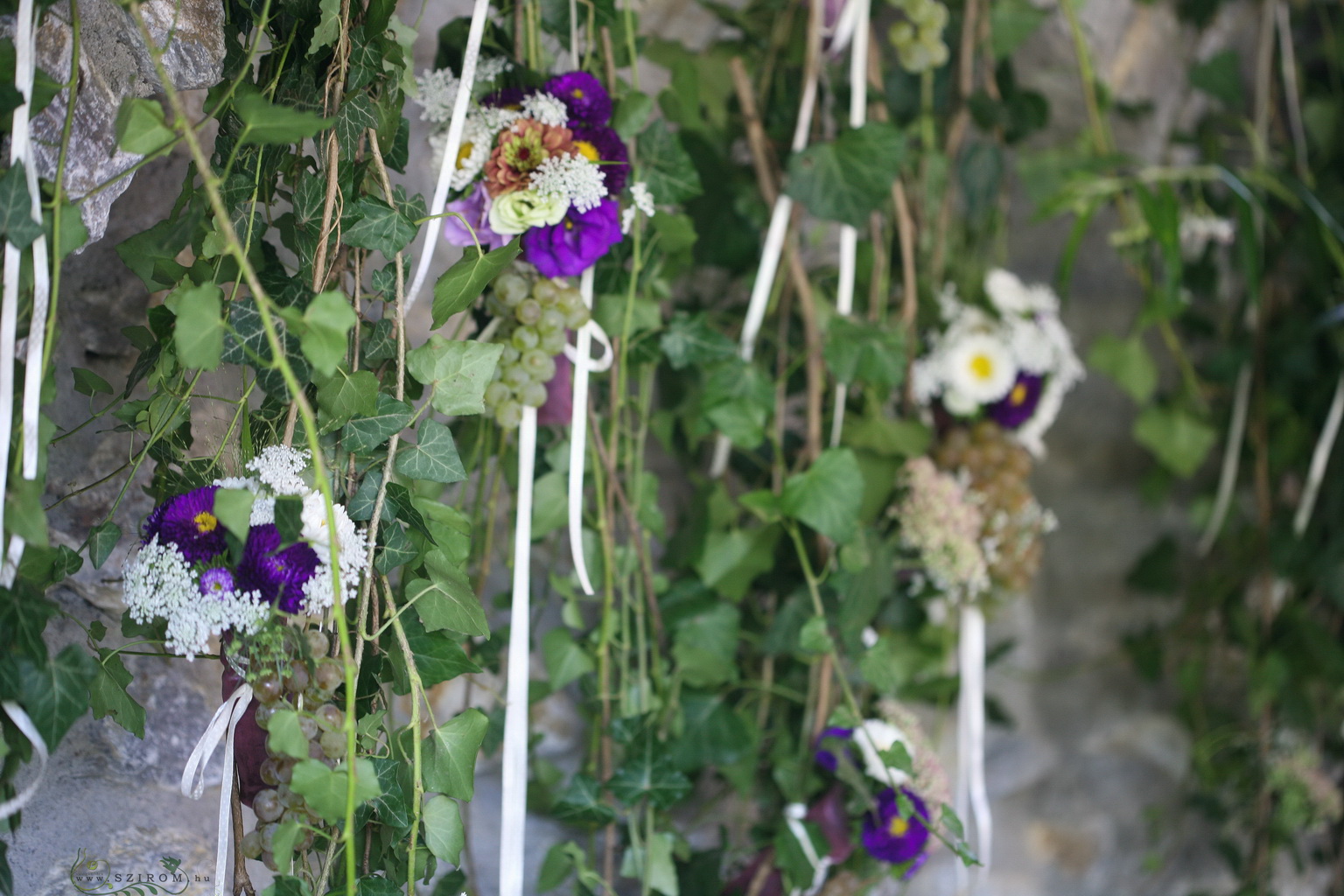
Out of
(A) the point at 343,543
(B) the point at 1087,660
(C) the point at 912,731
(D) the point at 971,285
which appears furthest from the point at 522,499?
(B) the point at 1087,660

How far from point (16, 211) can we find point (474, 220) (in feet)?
1.02

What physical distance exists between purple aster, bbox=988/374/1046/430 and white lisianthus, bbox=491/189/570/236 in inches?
26.1

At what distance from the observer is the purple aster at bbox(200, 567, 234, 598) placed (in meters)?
0.57

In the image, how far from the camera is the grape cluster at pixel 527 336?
76 centimetres

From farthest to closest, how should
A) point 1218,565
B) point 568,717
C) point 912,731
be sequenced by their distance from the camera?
point 1218,565 → point 568,717 → point 912,731

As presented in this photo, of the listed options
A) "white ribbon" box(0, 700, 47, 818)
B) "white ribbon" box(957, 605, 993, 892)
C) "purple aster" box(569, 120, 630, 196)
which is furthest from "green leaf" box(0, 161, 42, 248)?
"white ribbon" box(957, 605, 993, 892)

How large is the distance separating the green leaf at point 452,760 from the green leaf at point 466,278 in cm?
29

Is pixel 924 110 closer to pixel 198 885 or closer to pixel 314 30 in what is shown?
pixel 314 30

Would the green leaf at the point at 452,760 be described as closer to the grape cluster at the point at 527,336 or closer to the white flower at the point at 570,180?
the grape cluster at the point at 527,336

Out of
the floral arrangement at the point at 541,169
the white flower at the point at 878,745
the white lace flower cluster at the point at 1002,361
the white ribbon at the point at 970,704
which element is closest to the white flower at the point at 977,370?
the white lace flower cluster at the point at 1002,361

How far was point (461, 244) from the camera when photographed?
2.49 feet

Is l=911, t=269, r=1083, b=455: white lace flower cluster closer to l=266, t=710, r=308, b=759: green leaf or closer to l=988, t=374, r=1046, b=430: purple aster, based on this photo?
l=988, t=374, r=1046, b=430: purple aster

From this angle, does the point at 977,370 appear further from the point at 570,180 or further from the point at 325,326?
the point at 325,326

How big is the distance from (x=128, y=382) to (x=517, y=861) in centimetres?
47
